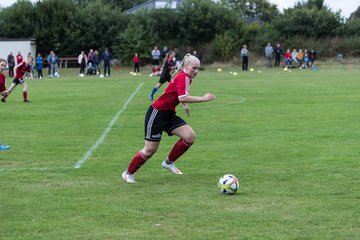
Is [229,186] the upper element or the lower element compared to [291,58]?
lower

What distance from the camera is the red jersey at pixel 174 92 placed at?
8773mm

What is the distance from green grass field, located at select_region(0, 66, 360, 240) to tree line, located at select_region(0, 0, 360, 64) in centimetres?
4324

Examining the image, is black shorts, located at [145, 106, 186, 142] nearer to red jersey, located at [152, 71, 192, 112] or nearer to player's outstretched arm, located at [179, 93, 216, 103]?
red jersey, located at [152, 71, 192, 112]

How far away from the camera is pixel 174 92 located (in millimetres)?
8984

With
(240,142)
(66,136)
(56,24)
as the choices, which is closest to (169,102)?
(240,142)

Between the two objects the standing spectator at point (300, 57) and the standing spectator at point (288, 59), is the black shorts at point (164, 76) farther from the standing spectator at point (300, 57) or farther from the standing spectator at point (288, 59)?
the standing spectator at point (300, 57)

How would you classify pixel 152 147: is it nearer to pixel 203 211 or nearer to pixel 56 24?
pixel 203 211

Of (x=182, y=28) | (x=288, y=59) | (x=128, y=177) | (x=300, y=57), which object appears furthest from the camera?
(x=182, y=28)

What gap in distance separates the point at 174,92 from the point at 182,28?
179ft

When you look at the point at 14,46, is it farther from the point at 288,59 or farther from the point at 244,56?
the point at 288,59

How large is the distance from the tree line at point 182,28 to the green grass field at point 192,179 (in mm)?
43236

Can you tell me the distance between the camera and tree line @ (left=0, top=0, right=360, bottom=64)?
6050 cm

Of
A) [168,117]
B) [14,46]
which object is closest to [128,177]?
[168,117]

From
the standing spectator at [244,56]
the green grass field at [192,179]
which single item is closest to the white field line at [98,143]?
the green grass field at [192,179]
